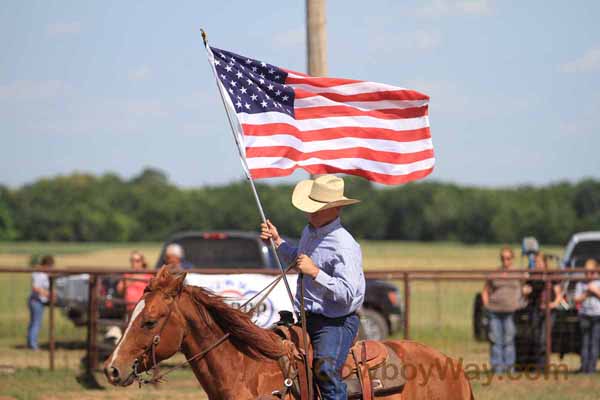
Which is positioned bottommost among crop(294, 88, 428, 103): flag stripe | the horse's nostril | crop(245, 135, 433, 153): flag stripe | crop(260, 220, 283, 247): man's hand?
the horse's nostril

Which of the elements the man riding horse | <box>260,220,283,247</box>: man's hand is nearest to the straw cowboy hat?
the man riding horse

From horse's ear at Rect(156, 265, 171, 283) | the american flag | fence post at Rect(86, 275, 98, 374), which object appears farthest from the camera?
fence post at Rect(86, 275, 98, 374)

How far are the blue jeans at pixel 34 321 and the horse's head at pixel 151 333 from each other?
1030cm

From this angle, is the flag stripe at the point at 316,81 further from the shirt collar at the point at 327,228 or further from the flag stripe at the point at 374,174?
the shirt collar at the point at 327,228

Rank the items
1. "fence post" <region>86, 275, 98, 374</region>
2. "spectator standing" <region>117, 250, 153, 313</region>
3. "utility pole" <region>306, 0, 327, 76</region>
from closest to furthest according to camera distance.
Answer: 1. "utility pole" <region>306, 0, 327, 76</region>
2. "fence post" <region>86, 275, 98, 374</region>
3. "spectator standing" <region>117, 250, 153, 313</region>

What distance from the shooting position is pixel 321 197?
246 inches

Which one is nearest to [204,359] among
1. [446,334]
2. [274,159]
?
[274,159]

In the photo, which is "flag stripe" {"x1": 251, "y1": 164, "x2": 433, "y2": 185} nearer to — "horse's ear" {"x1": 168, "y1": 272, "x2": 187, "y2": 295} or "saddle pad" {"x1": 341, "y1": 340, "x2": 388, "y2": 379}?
"saddle pad" {"x1": 341, "y1": 340, "x2": 388, "y2": 379}

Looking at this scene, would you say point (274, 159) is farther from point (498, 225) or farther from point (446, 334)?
point (498, 225)

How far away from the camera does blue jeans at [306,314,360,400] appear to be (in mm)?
6188

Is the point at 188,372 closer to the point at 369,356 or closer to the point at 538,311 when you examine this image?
the point at 538,311

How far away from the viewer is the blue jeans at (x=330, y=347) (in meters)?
6.19

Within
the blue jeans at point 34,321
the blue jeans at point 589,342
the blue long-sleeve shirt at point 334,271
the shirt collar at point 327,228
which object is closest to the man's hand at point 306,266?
the blue long-sleeve shirt at point 334,271

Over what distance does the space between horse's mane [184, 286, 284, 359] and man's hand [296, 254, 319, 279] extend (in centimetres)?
55
